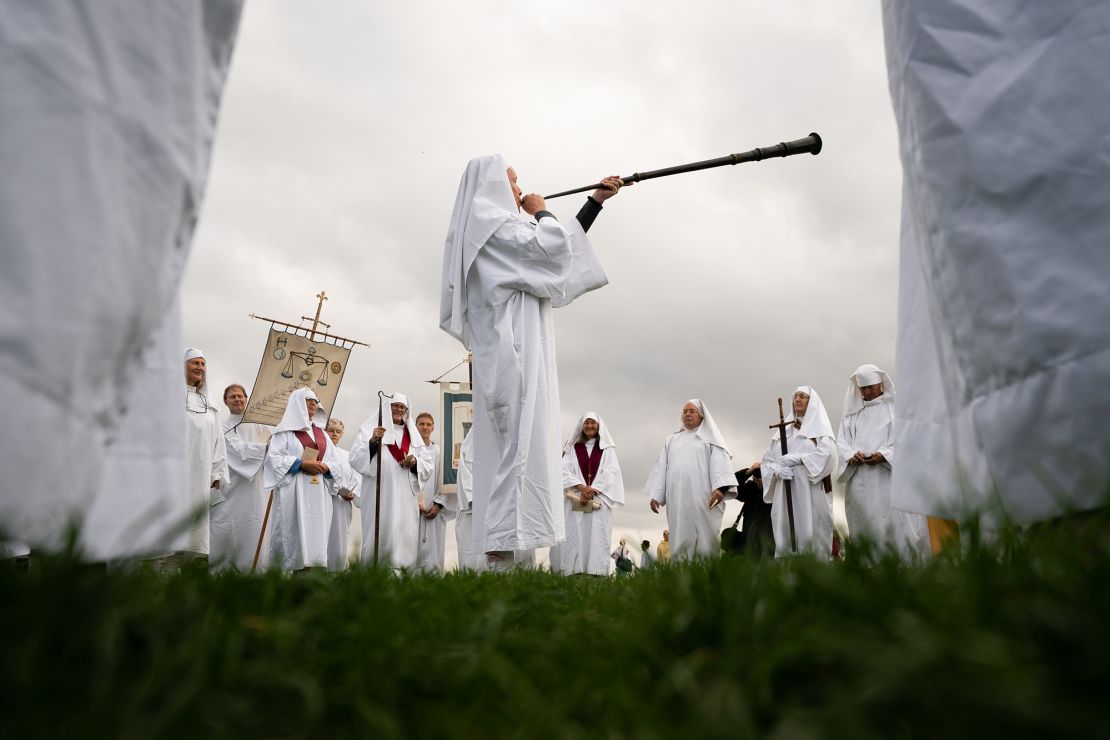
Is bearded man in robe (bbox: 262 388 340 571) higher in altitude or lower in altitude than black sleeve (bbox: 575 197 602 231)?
lower

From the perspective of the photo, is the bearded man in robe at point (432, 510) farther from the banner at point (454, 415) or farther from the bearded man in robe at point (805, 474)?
the bearded man in robe at point (805, 474)

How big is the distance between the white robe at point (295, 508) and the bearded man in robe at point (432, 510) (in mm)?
4021

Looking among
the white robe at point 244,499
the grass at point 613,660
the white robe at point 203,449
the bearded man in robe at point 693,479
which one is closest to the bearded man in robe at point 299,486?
the white robe at point 244,499

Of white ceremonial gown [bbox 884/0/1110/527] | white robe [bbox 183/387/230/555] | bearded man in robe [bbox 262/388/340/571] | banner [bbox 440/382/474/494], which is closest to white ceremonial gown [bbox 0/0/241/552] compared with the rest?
white ceremonial gown [bbox 884/0/1110/527]

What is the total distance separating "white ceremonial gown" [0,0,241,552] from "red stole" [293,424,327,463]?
10.6 meters

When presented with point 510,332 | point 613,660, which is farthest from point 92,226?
point 510,332

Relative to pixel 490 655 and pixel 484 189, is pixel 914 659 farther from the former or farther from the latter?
pixel 484 189

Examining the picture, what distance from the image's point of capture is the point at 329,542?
13625mm

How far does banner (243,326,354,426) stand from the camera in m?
16.8

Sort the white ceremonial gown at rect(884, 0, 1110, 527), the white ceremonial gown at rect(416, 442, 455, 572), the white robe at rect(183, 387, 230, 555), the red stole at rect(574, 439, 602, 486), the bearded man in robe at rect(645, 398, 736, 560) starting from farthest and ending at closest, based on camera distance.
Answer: the white ceremonial gown at rect(416, 442, 455, 572) < the bearded man in robe at rect(645, 398, 736, 560) < the red stole at rect(574, 439, 602, 486) < the white robe at rect(183, 387, 230, 555) < the white ceremonial gown at rect(884, 0, 1110, 527)

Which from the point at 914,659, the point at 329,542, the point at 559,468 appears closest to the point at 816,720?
the point at 914,659

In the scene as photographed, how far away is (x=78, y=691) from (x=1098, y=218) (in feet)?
5.98

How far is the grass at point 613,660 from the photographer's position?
819 millimetres

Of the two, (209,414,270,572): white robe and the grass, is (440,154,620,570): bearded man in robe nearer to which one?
the grass
